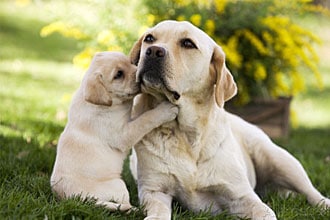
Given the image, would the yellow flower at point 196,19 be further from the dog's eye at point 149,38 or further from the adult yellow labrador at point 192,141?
the dog's eye at point 149,38

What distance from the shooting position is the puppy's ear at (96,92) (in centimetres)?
404

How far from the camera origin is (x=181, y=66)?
153 inches

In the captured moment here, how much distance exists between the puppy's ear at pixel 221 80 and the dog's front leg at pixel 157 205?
2.36ft

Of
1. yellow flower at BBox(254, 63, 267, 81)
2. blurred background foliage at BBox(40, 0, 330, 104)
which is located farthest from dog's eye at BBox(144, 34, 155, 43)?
yellow flower at BBox(254, 63, 267, 81)

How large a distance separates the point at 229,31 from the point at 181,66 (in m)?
3.58

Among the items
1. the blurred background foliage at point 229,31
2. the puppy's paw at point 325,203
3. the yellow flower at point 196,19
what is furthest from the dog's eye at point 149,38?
the blurred background foliage at point 229,31

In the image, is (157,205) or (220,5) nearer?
(157,205)

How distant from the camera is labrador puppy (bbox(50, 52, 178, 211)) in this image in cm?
389

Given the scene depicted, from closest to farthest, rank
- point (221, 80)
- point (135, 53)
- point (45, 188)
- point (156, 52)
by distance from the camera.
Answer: point (156, 52) < point (221, 80) < point (45, 188) < point (135, 53)

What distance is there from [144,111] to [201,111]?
1.31ft

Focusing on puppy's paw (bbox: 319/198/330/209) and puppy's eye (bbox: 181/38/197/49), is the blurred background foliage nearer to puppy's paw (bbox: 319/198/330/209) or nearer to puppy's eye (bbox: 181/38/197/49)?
puppy's paw (bbox: 319/198/330/209)

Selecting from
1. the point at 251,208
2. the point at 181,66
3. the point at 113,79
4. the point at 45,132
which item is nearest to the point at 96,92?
the point at 113,79

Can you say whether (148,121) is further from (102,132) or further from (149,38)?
(149,38)

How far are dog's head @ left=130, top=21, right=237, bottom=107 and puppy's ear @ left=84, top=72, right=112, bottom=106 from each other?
0.28 metres
